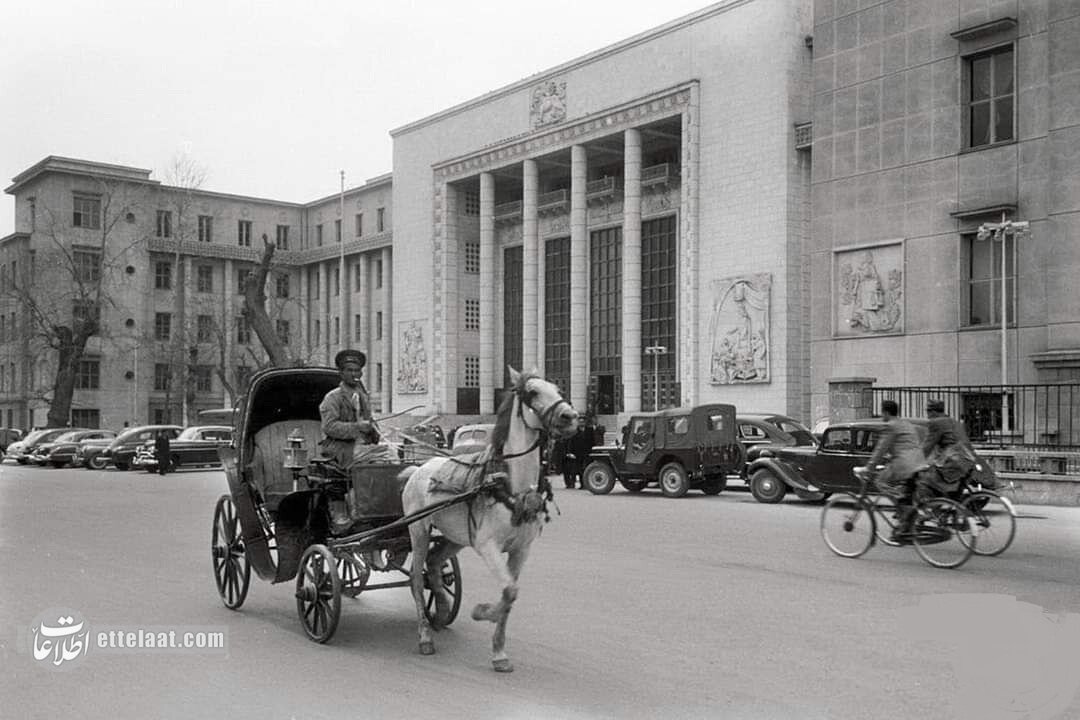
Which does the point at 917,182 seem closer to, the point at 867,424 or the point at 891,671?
the point at 867,424

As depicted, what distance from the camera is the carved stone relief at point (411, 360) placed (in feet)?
188

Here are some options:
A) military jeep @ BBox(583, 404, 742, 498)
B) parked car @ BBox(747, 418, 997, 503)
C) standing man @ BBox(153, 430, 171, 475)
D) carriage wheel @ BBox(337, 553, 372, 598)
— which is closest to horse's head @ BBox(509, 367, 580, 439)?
carriage wheel @ BBox(337, 553, 372, 598)

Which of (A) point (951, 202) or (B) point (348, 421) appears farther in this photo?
(A) point (951, 202)

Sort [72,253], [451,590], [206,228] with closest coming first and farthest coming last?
[451,590]
[72,253]
[206,228]

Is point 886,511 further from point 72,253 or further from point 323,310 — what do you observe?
point 323,310

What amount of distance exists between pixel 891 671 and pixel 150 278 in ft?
245

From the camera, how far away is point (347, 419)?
353 inches

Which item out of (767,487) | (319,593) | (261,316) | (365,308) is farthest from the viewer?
(365,308)

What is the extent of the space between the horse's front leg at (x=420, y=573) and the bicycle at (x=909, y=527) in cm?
670

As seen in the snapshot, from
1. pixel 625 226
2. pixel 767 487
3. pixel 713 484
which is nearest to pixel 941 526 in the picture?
pixel 767 487

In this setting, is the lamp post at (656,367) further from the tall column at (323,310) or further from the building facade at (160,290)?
the tall column at (323,310)

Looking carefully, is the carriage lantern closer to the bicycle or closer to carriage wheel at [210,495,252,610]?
carriage wheel at [210,495,252,610]

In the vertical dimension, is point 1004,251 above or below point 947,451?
above

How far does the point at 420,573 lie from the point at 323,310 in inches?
2825
